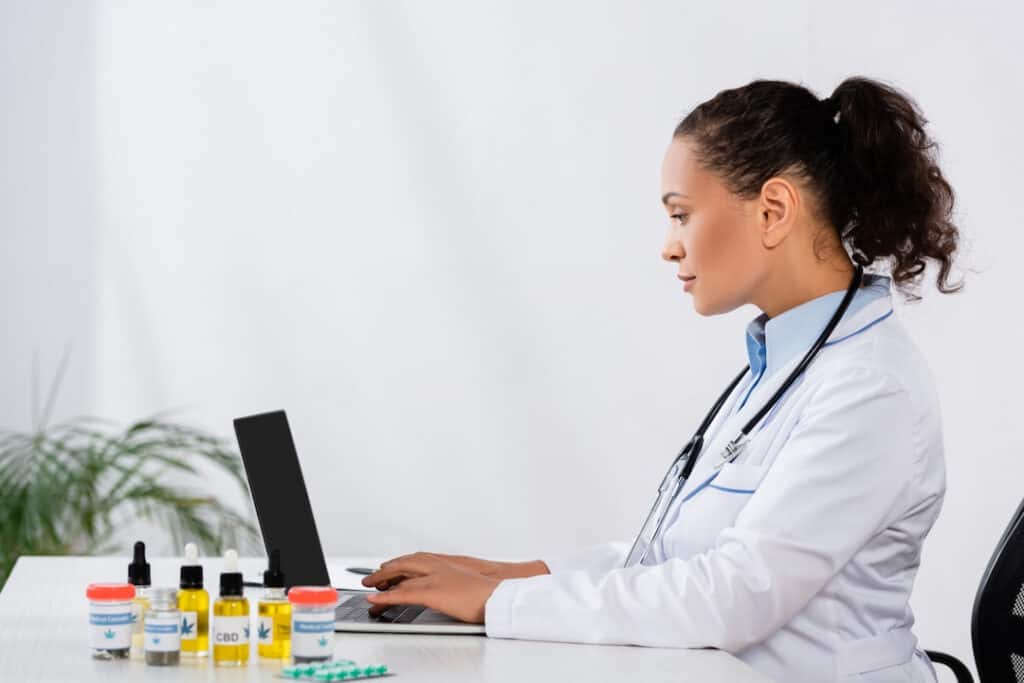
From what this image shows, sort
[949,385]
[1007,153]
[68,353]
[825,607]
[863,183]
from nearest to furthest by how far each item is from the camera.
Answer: [825,607]
[863,183]
[1007,153]
[949,385]
[68,353]

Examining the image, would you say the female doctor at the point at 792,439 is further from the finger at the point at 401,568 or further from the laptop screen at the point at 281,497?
the laptop screen at the point at 281,497

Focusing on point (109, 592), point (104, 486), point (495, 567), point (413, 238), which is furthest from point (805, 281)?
point (104, 486)

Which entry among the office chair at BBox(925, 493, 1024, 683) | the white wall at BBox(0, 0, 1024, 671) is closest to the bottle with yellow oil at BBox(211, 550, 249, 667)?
the office chair at BBox(925, 493, 1024, 683)

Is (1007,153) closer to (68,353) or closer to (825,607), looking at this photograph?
(825,607)

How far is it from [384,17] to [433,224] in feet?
2.00

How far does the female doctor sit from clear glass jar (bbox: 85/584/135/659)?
30cm

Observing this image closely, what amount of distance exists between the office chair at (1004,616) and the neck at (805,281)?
36 cm

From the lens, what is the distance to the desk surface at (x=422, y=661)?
1.22 m

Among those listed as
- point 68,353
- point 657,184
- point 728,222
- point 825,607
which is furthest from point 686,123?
point 68,353

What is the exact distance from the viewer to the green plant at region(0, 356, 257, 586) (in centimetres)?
312

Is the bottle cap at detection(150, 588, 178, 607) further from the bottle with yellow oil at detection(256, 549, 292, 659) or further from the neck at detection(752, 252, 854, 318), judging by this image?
the neck at detection(752, 252, 854, 318)

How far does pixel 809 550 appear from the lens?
4.59 feet

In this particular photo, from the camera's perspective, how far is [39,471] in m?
3.17

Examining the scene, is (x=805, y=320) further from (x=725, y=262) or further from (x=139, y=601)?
(x=139, y=601)
